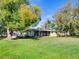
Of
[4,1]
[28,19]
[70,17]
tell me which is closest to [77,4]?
[70,17]

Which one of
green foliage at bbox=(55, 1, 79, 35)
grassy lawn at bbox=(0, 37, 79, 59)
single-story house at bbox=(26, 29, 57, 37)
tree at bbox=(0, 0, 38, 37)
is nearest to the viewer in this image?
grassy lawn at bbox=(0, 37, 79, 59)

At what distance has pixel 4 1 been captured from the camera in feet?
159

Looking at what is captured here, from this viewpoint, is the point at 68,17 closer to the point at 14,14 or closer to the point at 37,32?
the point at 14,14

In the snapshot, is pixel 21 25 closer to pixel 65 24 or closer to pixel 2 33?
pixel 65 24

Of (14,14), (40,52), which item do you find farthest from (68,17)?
(40,52)

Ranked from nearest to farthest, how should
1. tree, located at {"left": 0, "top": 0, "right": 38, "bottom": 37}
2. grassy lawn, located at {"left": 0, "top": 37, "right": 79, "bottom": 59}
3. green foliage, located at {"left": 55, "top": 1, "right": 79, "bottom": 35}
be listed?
grassy lawn, located at {"left": 0, "top": 37, "right": 79, "bottom": 59}, tree, located at {"left": 0, "top": 0, "right": 38, "bottom": 37}, green foliage, located at {"left": 55, "top": 1, "right": 79, "bottom": 35}

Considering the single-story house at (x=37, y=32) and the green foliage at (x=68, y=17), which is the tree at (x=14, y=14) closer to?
the green foliage at (x=68, y=17)

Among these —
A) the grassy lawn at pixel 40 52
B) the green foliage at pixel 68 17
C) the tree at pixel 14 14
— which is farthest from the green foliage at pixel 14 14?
the grassy lawn at pixel 40 52

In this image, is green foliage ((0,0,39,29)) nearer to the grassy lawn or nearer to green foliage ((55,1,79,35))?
green foliage ((55,1,79,35))

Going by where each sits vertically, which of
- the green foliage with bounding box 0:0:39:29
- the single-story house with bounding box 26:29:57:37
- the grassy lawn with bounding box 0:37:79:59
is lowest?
the single-story house with bounding box 26:29:57:37

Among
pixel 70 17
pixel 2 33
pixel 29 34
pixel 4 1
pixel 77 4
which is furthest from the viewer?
pixel 29 34

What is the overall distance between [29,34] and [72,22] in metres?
19.3

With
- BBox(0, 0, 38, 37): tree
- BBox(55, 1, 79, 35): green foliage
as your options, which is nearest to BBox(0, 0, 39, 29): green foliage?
BBox(0, 0, 38, 37): tree

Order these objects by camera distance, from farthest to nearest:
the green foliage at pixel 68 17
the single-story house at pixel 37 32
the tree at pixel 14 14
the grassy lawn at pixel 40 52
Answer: the single-story house at pixel 37 32 → the green foliage at pixel 68 17 → the tree at pixel 14 14 → the grassy lawn at pixel 40 52
